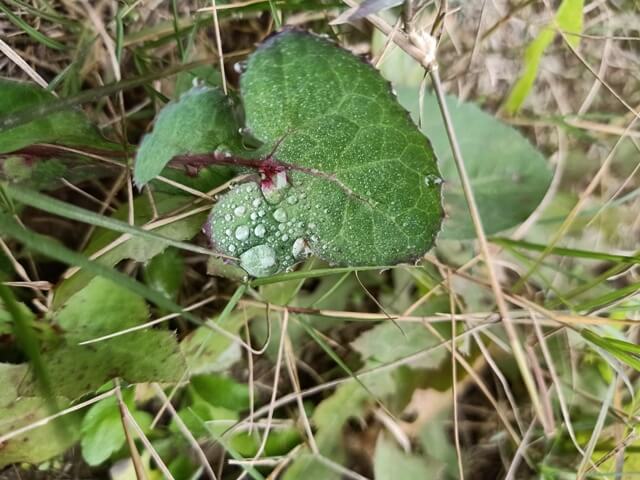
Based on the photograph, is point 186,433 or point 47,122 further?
point 186,433

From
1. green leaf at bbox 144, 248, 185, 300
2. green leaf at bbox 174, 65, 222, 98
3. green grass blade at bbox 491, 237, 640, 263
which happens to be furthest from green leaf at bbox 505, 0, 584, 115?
green leaf at bbox 144, 248, 185, 300

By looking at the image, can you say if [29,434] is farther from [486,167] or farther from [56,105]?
[486,167]

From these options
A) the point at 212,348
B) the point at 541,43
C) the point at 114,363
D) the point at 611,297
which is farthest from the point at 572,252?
the point at 114,363

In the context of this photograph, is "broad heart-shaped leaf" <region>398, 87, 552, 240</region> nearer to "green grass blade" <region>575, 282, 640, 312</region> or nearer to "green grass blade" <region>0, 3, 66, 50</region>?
"green grass blade" <region>575, 282, 640, 312</region>

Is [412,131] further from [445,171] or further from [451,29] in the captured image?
[451,29]

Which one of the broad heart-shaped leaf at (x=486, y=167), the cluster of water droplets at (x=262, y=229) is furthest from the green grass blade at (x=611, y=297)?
the cluster of water droplets at (x=262, y=229)

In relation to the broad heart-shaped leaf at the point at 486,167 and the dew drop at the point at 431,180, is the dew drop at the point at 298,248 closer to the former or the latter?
the dew drop at the point at 431,180
